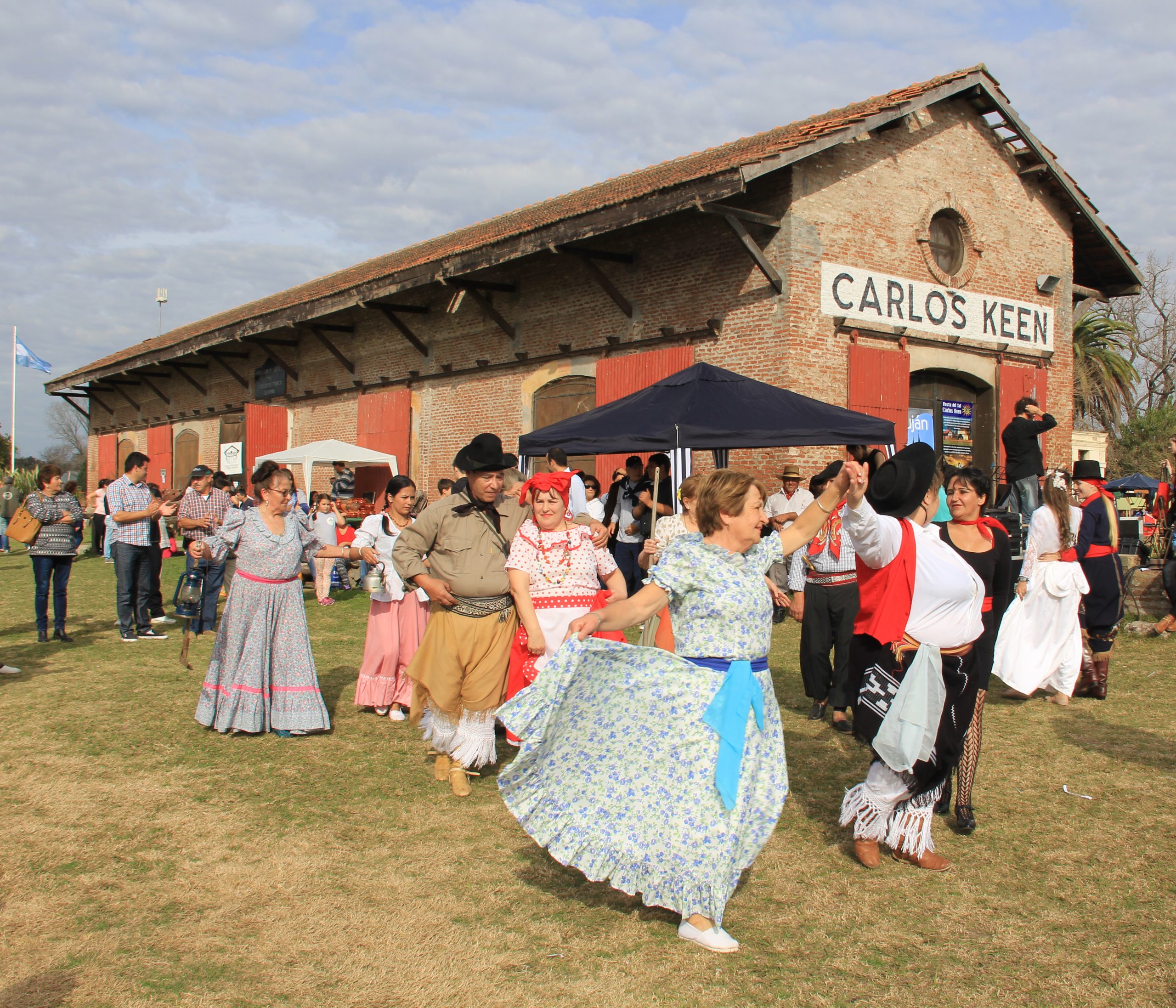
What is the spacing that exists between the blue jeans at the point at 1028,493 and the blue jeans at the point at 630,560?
4595 millimetres

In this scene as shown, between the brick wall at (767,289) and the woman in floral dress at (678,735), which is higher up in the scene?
the brick wall at (767,289)

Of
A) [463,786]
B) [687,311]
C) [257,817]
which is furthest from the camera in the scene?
[687,311]

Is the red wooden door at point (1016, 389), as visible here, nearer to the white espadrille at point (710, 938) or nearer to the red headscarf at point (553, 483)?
the red headscarf at point (553, 483)

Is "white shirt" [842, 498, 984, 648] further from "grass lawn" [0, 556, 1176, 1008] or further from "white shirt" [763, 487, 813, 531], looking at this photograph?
"white shirt" [763, 487, 813, 531]

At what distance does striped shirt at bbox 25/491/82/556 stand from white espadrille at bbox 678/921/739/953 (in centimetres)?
837

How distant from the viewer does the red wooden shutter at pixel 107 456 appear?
32406 millimetres

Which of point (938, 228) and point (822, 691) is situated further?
point (938, 228)

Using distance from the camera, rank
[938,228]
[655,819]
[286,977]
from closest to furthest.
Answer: [286,977] < [655,819] < [938,228]

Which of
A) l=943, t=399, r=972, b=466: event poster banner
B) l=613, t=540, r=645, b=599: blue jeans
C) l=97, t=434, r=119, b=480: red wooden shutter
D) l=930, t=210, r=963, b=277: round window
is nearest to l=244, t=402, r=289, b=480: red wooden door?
l=97, t=434, r=119, b=480: red wooden shutter

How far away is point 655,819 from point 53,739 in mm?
4573

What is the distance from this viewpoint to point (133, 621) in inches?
410

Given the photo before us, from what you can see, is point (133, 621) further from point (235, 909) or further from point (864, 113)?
point (864, 113)

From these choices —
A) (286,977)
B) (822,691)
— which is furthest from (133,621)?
(286,977)

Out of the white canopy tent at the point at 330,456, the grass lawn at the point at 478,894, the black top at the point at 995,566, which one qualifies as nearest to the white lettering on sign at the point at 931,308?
the grass lawn at the point at 478,894
